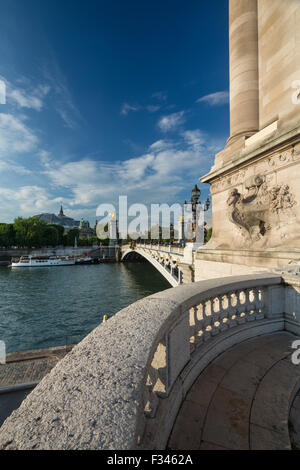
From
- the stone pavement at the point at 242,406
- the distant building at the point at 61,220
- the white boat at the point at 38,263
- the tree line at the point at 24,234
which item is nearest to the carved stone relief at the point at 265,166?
the stone pavement at the point at 242,406

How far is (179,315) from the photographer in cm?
215

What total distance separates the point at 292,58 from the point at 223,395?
8.90m

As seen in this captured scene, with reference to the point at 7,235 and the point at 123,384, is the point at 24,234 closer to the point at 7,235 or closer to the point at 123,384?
the point at 7,235

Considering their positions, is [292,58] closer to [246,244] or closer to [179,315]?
[246,244]

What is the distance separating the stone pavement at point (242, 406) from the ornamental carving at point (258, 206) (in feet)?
13.5

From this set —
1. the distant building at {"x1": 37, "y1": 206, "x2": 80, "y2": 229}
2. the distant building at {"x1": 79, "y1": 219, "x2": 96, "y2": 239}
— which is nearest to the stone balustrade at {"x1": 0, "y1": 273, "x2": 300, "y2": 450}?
the distant building at {"x1": 79, "y1": 219, "x2": 96, "y2": 239}

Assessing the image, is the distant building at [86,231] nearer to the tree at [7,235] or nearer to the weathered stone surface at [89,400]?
the tree at [7,235]

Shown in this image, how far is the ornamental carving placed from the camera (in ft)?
19.7

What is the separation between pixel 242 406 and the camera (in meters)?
2.19

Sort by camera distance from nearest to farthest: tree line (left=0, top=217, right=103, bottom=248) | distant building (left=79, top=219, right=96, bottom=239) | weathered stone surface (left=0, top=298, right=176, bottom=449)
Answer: weathered stone surface (left=0, top=298, right=176, bottom=449), tree line (left=0, top=217, right=103, bottom=248), distant building (left=79, top=219, right=96, bottom=239)

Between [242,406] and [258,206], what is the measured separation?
5.58 meters

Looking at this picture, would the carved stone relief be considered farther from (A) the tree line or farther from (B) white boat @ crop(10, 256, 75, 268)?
(A) the tree line

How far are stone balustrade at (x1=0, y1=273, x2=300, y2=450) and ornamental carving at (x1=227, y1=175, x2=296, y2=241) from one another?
422 centimetres
